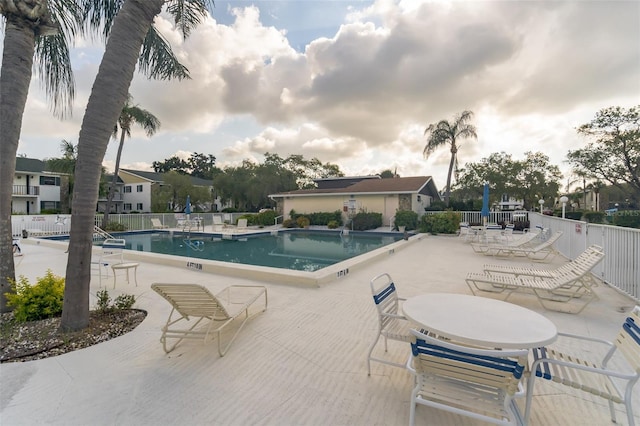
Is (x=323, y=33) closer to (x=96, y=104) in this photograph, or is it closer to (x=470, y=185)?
(x=96, y=104)

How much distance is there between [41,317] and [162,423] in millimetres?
3357

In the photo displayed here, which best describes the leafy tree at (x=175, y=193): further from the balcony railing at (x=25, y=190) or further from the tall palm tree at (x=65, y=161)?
the balcony railing at (x=25, y=190)

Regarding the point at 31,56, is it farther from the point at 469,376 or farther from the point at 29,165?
the point at 29,165

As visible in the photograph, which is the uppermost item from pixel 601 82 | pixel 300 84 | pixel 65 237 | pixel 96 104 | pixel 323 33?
pixel 323 33

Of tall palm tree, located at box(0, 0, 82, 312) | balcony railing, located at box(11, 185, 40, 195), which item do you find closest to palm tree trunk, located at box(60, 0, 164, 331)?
tall palm tree, located at box(0, 0, 82, 312)

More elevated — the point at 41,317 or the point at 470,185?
the point at 470,185

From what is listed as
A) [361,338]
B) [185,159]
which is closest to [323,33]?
[361,338]

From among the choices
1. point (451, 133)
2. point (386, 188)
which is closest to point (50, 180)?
point (386, 188)

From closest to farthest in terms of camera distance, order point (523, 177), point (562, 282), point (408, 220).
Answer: point (562, 282) < point (408, 220) < point (523, 177)

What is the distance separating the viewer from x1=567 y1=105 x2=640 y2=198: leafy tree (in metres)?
20.0

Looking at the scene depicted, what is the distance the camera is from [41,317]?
405cm

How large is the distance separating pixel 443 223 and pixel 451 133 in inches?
485

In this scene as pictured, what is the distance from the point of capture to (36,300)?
4008 mm

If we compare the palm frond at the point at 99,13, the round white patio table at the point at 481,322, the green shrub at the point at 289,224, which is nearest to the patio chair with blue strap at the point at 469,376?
the round white patio table at the point at 481,322
